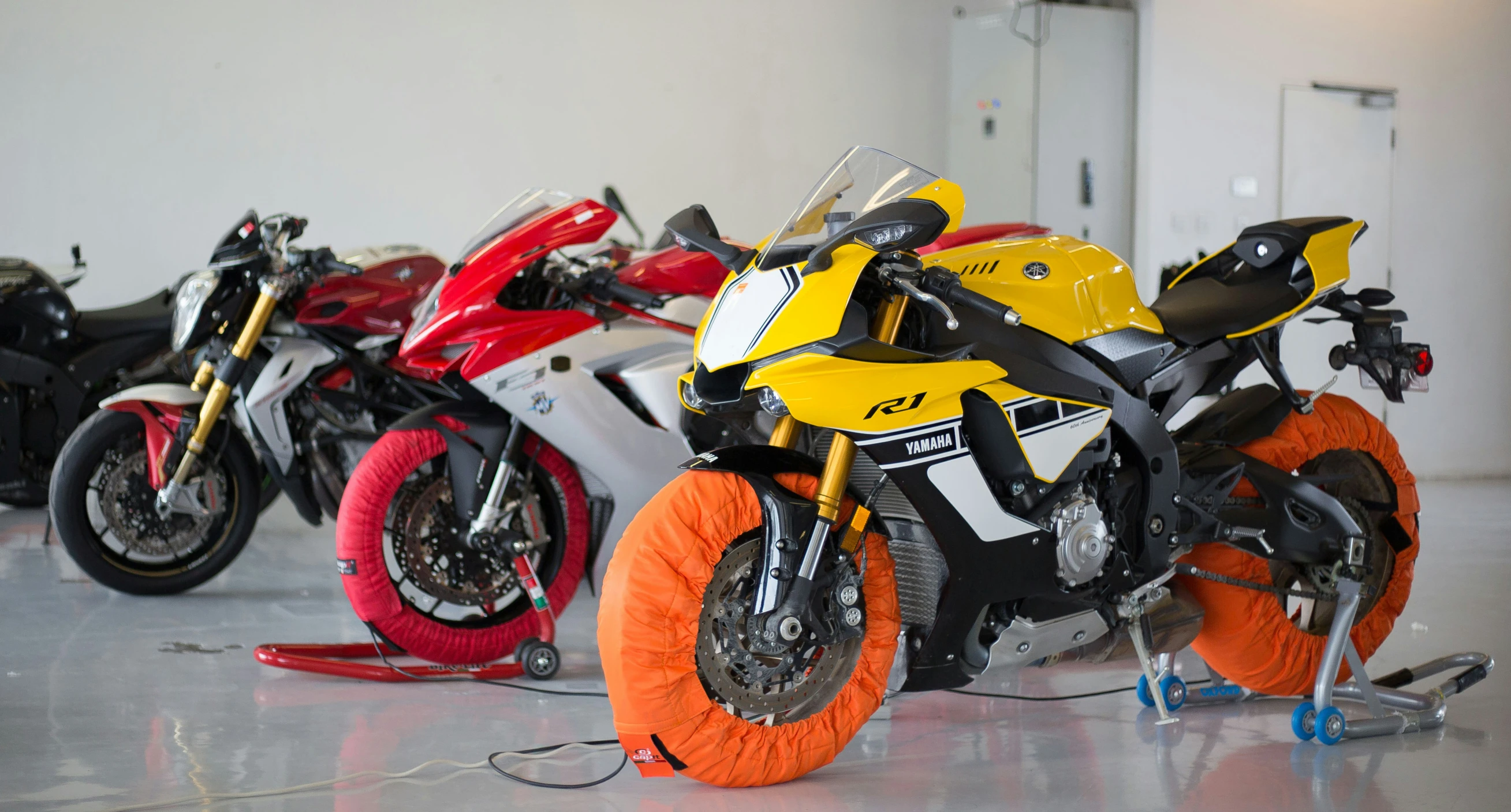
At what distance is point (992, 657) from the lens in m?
2.19

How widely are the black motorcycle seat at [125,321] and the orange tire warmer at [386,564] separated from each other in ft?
7.52

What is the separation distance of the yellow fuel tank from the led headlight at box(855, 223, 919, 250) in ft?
0.78

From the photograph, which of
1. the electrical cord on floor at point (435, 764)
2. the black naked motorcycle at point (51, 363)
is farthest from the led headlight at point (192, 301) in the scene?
the electrical cord on floor at point (435, 764)

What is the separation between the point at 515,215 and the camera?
3.05 meters

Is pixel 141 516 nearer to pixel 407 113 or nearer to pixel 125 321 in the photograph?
pixel 125 321

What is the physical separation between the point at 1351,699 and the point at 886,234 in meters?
1.49

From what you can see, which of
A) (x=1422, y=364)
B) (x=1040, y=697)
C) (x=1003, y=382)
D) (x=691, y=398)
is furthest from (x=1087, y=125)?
(x=691, y=398)

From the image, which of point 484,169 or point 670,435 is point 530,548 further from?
point 484,169

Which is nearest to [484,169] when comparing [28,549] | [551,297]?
[28,549]

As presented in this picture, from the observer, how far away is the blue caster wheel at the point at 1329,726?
7.98 feet

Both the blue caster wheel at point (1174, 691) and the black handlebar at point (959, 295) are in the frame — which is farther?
the blue caster wheel at point (1174, 691)

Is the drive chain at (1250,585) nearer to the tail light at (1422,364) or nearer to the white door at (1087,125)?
the tail light at (1422,364)

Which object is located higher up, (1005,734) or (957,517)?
(957,517)

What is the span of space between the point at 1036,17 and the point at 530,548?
507 cm
